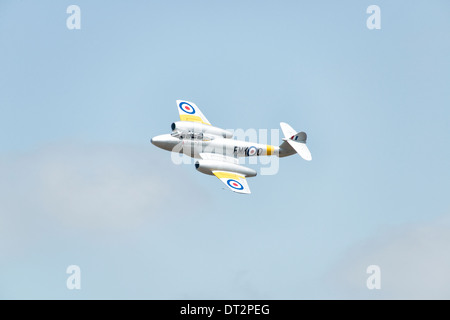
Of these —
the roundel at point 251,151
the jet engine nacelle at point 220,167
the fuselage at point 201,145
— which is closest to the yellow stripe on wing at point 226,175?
the jet engine nacelle at point 220,167

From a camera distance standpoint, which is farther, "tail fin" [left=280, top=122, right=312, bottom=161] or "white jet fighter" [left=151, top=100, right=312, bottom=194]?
"tail fin" [left=280, top=122, right=312, bottom=161]

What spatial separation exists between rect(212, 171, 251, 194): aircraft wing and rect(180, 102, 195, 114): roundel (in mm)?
10025

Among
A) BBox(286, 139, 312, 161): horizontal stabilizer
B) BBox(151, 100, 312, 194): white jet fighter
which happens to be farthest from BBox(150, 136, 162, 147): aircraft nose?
BBox(286, 139, 312, 161): horizontal stabilizer

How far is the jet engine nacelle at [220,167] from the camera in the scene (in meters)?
70.7

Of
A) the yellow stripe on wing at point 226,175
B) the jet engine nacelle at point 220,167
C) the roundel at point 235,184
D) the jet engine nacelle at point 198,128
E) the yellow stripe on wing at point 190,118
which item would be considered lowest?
the roundel at point 235,184

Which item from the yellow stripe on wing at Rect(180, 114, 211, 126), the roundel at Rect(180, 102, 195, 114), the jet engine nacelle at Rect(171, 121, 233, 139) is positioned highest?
the roundel at Rect(180, 102, 195, 114)

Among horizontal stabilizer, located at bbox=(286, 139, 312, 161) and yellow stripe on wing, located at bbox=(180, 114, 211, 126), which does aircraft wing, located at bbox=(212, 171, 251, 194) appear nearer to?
horizontal stabilizer, located at bbox=(286, 139, 312, 161)

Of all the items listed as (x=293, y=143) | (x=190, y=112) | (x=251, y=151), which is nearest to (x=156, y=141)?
(x=190, y=112)

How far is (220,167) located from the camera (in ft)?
233

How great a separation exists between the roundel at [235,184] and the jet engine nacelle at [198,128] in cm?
708

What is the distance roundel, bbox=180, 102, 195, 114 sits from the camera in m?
78.4

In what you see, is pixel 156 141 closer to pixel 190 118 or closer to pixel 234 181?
pixel 190 118

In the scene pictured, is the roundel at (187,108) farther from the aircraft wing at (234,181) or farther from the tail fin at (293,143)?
the aircraft wing at (234,181)

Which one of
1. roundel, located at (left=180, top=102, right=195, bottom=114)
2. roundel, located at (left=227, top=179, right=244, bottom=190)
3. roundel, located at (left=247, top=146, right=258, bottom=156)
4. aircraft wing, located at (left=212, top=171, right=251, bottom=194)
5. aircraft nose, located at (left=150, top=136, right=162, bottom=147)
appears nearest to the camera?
aircraft wing, located at (left=212, top=171, right=251, bottom=194)
